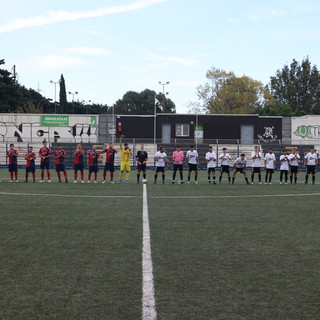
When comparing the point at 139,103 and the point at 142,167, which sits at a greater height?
the point at 139,103

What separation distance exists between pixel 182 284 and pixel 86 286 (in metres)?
1.01

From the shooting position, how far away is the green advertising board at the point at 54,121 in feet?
175

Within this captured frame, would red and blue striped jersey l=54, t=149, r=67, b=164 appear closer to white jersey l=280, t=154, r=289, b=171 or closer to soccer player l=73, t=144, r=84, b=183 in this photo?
soccer player l=73, t=144, r=84, b=183

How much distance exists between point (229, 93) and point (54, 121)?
34473 millimetres

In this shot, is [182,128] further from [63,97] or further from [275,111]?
[63,97]

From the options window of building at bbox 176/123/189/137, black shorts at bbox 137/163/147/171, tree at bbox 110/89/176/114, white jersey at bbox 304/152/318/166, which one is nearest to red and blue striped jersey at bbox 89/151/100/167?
black shorts at bbox 137/163/147/171

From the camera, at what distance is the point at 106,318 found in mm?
4324

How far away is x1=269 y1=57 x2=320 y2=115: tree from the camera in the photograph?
87250 millimetres

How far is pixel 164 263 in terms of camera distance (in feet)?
21.0

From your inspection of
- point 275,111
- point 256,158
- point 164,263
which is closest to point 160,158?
point 256,158

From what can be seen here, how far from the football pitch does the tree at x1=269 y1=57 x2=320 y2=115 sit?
79.6 m

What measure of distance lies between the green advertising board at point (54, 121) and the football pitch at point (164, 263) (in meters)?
42.0

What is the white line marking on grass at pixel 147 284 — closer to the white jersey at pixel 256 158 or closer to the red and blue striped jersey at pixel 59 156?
the red and blue striped jersey at pixel 59 156

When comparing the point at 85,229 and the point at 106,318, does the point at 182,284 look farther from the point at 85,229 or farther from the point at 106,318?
the point at 85,229
